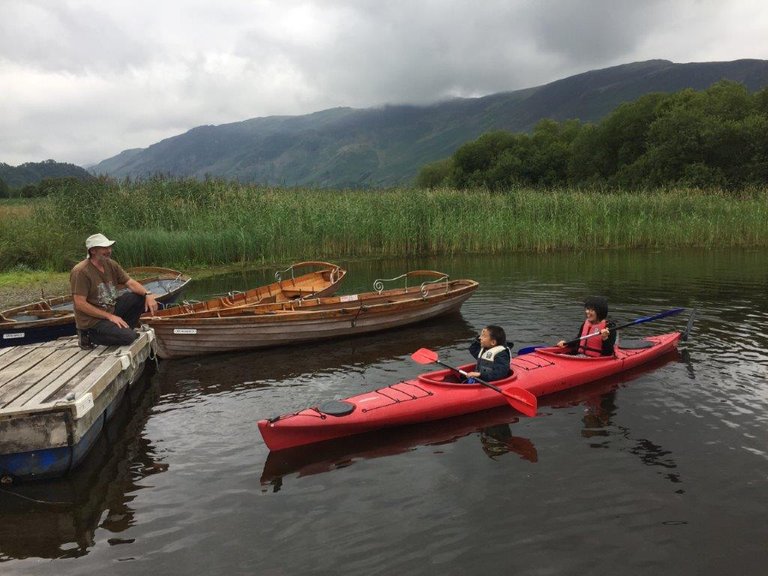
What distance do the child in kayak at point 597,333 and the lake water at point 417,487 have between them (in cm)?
56

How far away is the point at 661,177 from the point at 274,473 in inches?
1806

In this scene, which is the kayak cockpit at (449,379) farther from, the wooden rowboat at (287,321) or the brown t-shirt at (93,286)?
the brown t-shirt at (93,286)

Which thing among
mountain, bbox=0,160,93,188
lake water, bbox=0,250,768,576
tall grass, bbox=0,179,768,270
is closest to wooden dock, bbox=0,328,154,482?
lake water, bbox=0,250,768,576

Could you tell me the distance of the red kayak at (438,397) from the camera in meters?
6.39

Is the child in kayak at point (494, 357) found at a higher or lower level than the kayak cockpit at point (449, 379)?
higher

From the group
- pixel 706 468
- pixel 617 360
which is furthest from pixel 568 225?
pixel 706 468

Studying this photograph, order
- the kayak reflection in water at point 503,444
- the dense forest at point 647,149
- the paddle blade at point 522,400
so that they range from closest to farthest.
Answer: the kayak reflection in water at point 503,444 < the paddle blade at point 522,400 < the dense forest at point 647,149

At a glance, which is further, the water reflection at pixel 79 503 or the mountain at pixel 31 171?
the mountain at pixel 31 171

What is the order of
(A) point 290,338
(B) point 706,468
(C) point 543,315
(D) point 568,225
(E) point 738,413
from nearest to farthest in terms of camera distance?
(B) point 706,468 < (E) point 738,413 < (A) point 290,338 < (C) point 543,315 < (D) point 568,225

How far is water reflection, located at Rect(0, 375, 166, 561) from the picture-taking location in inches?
190

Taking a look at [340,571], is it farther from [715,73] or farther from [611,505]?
[715,73]

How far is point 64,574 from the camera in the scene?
4410mm

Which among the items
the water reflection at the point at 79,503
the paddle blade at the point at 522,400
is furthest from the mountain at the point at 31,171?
the paddle blade at the point at 522,400

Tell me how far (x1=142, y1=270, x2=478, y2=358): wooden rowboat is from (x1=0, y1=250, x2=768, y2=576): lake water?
0.59 metres
